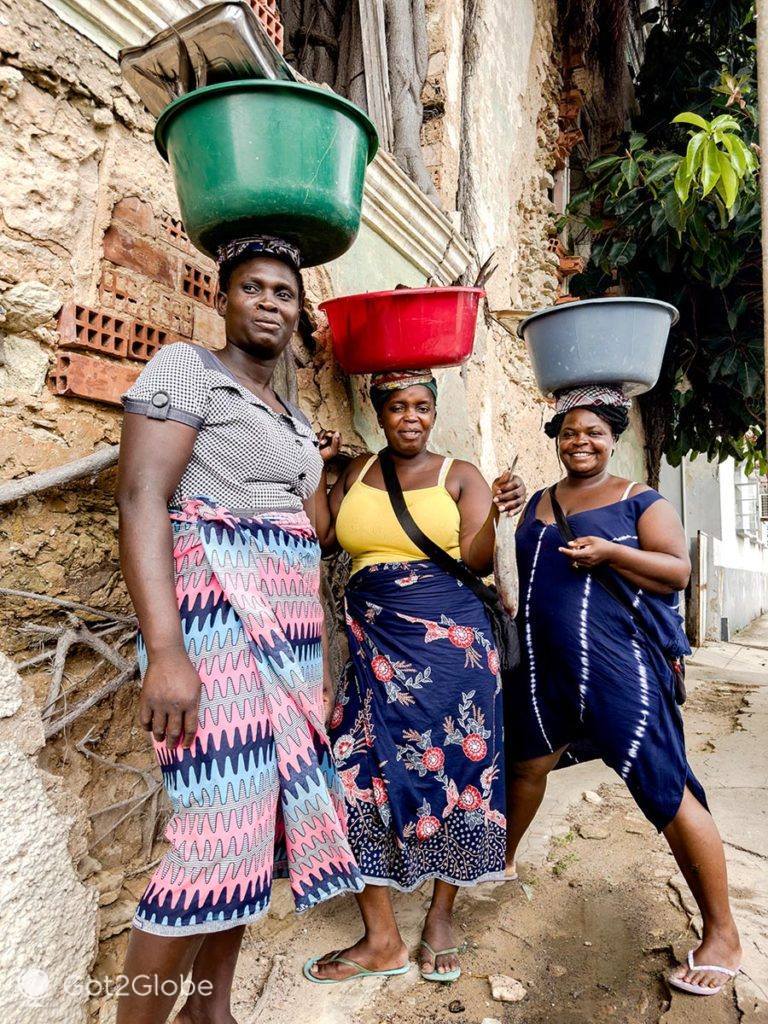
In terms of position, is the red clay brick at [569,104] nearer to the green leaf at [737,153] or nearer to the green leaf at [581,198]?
the green leaf at [581,198]

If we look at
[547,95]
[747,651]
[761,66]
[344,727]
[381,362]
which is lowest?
[747,651]

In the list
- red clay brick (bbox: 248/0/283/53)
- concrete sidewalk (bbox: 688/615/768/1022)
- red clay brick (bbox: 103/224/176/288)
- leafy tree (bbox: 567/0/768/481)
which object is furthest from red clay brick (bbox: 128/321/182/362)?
leafy tree (bbox: 567/0/768/481)

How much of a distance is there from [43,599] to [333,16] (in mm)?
3819

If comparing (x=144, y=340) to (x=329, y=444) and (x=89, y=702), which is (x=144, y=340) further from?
(x=89, y=702)

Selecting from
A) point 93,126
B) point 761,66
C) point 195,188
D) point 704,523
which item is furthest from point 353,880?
point 704,523

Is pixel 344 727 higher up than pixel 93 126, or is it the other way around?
pixel 93 126

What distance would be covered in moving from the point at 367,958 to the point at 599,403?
5.83 feet

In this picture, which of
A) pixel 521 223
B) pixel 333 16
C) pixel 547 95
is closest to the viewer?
pixel 333 16

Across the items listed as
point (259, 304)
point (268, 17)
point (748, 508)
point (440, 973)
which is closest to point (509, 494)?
point (259, 304)

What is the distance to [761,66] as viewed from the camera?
2.36 metres

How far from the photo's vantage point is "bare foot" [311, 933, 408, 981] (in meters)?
1.99

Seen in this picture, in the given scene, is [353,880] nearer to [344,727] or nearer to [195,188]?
[344,727]

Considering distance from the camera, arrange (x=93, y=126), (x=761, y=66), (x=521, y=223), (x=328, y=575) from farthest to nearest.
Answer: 1. (x=521, y=223)
2. (x=328, y=575)
3. (x=761, y=66)
4. (x=93, y=126)

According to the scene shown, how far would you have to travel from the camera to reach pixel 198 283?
7.16 ft
